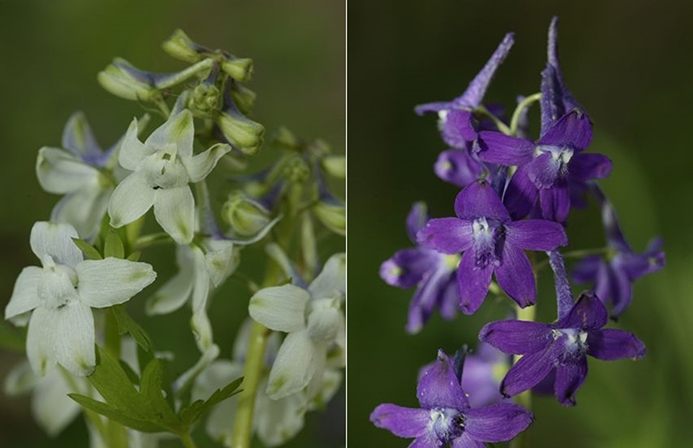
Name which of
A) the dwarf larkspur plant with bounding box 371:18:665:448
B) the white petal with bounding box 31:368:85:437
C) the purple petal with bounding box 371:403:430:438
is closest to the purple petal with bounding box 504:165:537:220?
the dwarf larkspur plant with bounding box 371:18:665:448

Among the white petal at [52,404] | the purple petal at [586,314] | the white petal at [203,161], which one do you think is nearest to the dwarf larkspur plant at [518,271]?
the purple petal at [586,314]

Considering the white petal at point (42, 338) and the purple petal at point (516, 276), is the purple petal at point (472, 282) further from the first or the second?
the white petal at point (42, 338)

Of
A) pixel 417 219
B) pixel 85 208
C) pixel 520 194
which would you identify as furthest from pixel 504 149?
pixel 85 208

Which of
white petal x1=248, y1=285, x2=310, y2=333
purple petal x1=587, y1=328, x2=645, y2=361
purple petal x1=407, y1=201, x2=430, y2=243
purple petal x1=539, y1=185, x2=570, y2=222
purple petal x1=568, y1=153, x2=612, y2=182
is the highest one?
purple petal x1=568, y1=153, x2=612, y2=182

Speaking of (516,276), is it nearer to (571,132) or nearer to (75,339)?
(571,132)

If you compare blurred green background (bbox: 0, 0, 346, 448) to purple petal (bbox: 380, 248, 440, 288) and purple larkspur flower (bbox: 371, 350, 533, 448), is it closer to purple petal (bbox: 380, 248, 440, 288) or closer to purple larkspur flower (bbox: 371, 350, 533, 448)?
purple petal (bbox: 380, 248, 440, 288)

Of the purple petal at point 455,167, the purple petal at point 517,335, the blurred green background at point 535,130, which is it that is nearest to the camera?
the purple petal at point 517,335
